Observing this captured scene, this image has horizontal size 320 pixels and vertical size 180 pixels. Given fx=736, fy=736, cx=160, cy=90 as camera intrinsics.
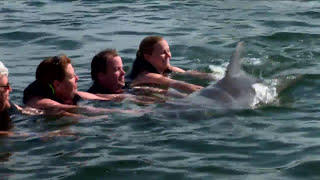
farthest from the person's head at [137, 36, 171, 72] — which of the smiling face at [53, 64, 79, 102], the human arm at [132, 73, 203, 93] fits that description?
the smiling face at [53, 64, 79, 102]

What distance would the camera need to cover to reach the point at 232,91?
8656mm

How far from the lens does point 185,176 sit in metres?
6.35

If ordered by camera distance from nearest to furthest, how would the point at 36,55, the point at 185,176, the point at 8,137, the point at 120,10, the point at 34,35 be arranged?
the point at 185,176 < the point at 8,137 < the point at 36,55 < the point at 34,35 < the point at 120,10

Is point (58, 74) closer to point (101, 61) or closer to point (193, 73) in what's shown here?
point (101, 61)

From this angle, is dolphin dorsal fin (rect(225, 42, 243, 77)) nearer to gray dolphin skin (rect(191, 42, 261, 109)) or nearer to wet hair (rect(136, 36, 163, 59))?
gray dolphin skin (rect(191, 42, 261, 109))

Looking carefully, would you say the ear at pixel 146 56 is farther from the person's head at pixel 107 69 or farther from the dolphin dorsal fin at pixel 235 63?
the dolphin dorsal fin at pixel 235 63

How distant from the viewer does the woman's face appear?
10102mm

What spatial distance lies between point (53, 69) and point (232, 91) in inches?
82.6

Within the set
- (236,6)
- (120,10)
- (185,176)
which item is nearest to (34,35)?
(120,10)

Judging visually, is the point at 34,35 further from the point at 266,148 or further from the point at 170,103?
the point at 266,148

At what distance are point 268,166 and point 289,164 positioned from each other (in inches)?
7.9

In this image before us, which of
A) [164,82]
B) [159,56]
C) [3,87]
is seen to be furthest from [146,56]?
[3,87]

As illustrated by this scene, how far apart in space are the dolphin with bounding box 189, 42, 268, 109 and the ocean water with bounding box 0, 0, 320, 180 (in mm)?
211

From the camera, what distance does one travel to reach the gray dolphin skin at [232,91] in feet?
27.8
